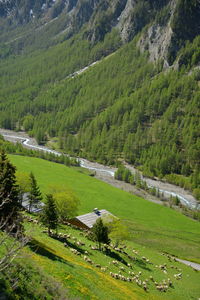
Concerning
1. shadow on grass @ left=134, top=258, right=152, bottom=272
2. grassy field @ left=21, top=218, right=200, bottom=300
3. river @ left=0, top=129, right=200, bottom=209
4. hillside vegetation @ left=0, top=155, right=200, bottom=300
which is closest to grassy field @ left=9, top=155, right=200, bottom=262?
hillside vegetation @ left=0, top=155, right=200, bottom=300

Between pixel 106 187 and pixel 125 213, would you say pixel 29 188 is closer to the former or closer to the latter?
pixel 125 213

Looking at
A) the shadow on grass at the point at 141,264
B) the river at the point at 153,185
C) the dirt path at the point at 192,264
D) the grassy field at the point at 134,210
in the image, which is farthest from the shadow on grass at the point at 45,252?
the river at the point at 153,185

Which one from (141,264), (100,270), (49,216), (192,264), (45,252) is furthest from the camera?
(192,264)

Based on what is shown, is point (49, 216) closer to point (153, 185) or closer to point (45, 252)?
point (45, 252)

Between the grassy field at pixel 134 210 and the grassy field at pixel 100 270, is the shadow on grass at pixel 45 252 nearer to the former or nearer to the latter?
the grassy field at pixel 100 270

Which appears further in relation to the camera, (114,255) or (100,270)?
(114,255)

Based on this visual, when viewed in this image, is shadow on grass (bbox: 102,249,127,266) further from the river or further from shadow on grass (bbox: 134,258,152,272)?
the river

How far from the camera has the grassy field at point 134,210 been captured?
82000mm

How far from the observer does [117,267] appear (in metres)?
46.1

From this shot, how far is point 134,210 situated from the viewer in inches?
4230

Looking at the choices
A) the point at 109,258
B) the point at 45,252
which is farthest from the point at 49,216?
the point at 45,252

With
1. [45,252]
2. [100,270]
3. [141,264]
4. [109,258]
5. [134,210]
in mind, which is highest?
[45,252]

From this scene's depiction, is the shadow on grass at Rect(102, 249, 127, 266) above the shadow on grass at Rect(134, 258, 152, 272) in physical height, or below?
above

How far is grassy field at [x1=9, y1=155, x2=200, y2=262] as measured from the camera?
269 ft
